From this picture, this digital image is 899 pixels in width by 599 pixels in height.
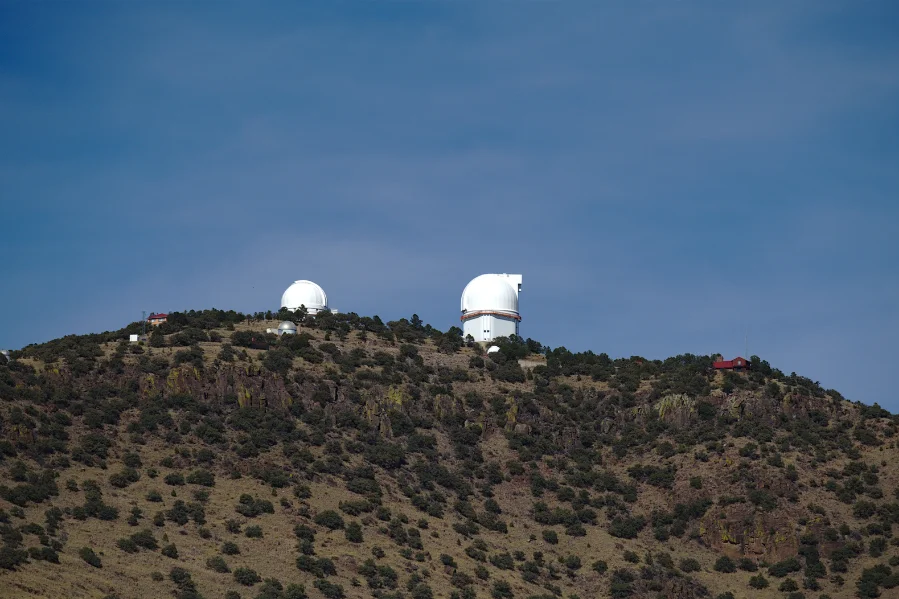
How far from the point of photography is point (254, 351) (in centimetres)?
8788

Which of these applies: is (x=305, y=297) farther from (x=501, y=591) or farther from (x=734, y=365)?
(x=501, y=591)

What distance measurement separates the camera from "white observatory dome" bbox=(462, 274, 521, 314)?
10231cm

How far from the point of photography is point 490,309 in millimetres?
102188

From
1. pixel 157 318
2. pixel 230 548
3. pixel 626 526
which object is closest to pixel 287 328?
pixel 157 318

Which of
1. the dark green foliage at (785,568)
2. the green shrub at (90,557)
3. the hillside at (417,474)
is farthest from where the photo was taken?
the dark green foliage at (785,568)

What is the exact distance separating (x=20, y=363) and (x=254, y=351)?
52.8 ft

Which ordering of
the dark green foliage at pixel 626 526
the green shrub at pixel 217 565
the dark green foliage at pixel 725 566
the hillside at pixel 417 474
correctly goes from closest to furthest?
the green shrub at pixel 217 565
the hillside at pixel 417 474
the dark green foliage at pixel 725 566
the dark green foliage at pixel 626 526

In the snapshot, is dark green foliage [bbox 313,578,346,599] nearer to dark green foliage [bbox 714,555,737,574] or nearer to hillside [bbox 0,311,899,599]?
hillside [bbox 0,311,899,599]

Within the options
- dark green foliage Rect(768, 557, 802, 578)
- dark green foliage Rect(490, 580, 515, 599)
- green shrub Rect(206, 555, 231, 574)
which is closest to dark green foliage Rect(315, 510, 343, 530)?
green shrub Rect(206, 555, 231, 574)

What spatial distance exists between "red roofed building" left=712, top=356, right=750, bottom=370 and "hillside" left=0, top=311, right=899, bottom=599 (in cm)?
159

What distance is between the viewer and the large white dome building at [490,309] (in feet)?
335

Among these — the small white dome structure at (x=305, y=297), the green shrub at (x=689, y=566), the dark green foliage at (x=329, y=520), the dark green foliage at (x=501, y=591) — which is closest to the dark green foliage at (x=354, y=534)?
the dark green foliage at (x=329, y=520)

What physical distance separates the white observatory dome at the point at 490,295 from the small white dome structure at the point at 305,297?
460 inches

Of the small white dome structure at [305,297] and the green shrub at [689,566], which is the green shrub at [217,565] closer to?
the green shrub at [689,566]
